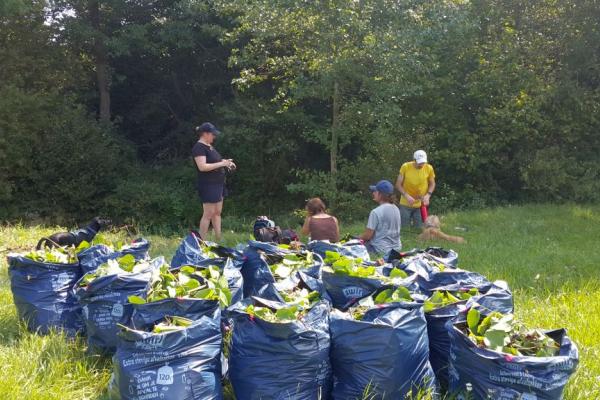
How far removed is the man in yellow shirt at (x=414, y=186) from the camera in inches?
343

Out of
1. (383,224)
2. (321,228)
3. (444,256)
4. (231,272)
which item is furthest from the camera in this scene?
(383,224)

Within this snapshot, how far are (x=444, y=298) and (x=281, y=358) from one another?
123 cm

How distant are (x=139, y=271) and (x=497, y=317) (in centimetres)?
254

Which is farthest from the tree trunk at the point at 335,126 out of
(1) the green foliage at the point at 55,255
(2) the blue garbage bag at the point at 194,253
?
(1) the green foliage at the point at 55,255

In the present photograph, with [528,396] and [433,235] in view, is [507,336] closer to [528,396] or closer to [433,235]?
[528,396]

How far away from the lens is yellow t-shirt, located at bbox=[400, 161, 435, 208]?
8.71m

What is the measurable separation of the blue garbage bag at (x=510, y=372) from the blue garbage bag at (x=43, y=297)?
295 cm

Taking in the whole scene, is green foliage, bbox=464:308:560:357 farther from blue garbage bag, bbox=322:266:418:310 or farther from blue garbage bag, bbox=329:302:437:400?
blue garbage bag, bbox=322:266:418:310

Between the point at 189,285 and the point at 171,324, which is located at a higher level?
the point at 189,285

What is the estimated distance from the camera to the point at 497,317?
341 cm

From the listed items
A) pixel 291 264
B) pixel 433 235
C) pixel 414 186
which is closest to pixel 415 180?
pixel 414 186

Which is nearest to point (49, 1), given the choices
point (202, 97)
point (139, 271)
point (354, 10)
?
point (202, 97)

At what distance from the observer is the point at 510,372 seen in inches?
119

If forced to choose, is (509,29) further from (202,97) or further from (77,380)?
(77,380)
